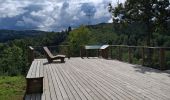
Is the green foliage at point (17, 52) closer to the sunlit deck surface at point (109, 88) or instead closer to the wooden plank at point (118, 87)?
the sunlit deck surface at point (109, 88)

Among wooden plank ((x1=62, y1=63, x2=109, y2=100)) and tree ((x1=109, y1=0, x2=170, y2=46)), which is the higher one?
tree ((x1=109, y1=0, x2=170, y2=46))

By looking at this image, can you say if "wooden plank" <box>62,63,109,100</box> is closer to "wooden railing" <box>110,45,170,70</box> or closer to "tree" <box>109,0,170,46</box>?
"wooden railing" <box>110,45,170,70</box>

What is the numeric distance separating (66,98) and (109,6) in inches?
519

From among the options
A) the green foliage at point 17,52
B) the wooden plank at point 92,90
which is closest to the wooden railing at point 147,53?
the wooden plank at point 92,90

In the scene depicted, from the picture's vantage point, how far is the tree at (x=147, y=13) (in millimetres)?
17547

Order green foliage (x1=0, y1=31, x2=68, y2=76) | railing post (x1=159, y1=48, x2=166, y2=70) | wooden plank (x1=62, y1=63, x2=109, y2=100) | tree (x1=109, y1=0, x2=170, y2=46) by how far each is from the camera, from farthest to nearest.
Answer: green foliage (x1=0, y1=31, x2=68, y2=76) → tree (x1=109, y1=0, x2=170, y2=46) → railing post (x1=159, y1=48, x2=166, y2=70) → wooden plank (x1=62, y1=63, x2=109, y2=100)

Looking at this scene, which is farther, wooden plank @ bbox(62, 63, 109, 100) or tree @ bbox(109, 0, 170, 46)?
tree @ bbox(109, 0, 170, 46)

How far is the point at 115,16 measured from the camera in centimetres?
1972

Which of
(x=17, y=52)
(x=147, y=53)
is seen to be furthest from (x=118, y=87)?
(x=17, y=52)

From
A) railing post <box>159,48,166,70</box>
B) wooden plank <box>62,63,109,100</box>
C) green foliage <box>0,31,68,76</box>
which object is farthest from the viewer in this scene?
green foliage <box>0,31,68,76</box>

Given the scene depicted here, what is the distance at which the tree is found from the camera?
17547 mm

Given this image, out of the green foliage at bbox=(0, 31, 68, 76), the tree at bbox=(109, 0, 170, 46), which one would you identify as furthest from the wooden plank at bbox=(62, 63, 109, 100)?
the green foliage at bbox=(0, 31, 68, 76)

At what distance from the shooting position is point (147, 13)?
17.5 m

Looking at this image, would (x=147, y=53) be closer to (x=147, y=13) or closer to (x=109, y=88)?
(x=147, y=13)
